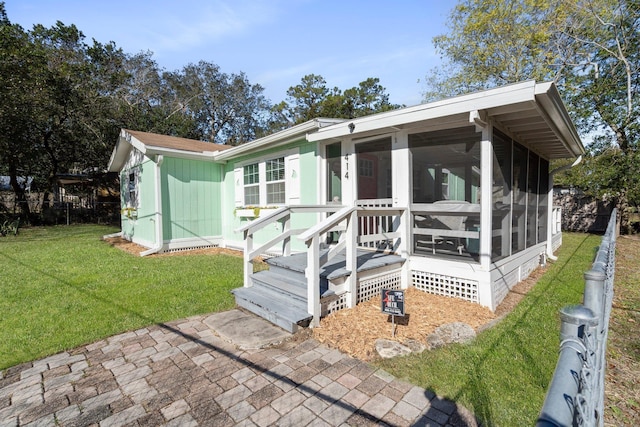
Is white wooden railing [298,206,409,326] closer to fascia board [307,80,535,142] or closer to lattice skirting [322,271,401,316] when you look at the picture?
lattice skirting [322,271,401,316]

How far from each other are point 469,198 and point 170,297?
476 centimetres

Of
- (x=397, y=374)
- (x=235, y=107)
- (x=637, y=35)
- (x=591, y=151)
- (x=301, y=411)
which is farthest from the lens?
(x=235, y=107)

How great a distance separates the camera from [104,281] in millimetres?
5555

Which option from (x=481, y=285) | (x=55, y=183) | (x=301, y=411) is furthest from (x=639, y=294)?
(x=55, y=183)

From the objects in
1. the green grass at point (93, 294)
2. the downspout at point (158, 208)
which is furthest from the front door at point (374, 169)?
the downspout at point (158, 208)

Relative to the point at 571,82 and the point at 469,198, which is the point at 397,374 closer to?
the point at 469,198

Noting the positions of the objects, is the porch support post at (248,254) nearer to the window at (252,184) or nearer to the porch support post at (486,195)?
the porch support post at (486,195)

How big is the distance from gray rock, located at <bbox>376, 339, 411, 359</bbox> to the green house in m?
0.81

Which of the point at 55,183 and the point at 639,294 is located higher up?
the point at 55,183

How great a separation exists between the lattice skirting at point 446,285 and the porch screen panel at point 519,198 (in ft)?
4.96

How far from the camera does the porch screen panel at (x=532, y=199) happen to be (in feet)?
20.2

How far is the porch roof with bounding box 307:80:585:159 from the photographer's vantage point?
3.57 meters

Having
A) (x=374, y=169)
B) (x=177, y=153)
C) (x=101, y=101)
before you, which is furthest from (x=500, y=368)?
(x=101, y=101)

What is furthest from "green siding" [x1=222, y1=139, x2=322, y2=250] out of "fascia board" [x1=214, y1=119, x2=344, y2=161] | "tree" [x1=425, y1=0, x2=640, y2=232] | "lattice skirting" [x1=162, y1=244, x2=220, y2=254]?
"tree" [x1=425, y1=0, x2=640, y2=232]
